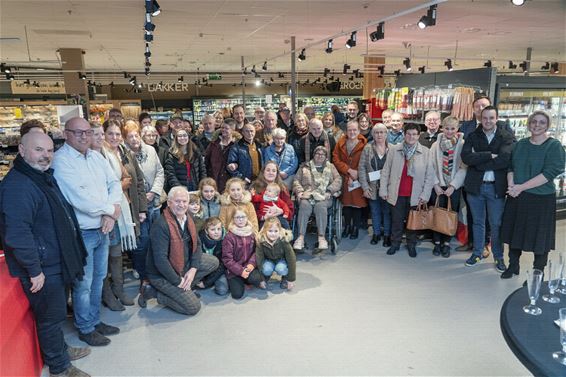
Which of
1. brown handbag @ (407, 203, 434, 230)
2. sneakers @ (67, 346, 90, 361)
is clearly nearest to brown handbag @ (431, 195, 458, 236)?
brown handbag @ (407, 203, 434, 230)

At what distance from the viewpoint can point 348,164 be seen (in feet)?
16.2

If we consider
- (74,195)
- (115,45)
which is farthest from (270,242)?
(115,45)

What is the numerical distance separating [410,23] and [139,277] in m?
7.21

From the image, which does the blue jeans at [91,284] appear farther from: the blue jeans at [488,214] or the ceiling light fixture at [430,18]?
the ceiling light fixture at [430,18]

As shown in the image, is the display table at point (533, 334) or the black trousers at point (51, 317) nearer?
the display table at point (533, 334)

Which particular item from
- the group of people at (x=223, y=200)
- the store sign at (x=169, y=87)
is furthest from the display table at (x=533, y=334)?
the store sign at (x=169, y=87)

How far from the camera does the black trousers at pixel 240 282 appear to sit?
363 cm

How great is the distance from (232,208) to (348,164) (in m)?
1.72

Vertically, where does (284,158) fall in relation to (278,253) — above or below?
above

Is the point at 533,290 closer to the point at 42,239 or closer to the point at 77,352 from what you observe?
the point at 42,239

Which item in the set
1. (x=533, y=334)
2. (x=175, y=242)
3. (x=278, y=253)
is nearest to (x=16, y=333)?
(x=175, y=242)

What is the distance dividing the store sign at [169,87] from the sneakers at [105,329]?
16.9 m

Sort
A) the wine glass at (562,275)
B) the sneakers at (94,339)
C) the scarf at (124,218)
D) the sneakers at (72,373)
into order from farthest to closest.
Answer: the scarf at (124,218) → the sneakers at (94,339) → the sneakers at (72,373) → the wine glass at (562,275)

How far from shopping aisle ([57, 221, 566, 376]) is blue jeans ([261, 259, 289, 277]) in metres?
0.18
